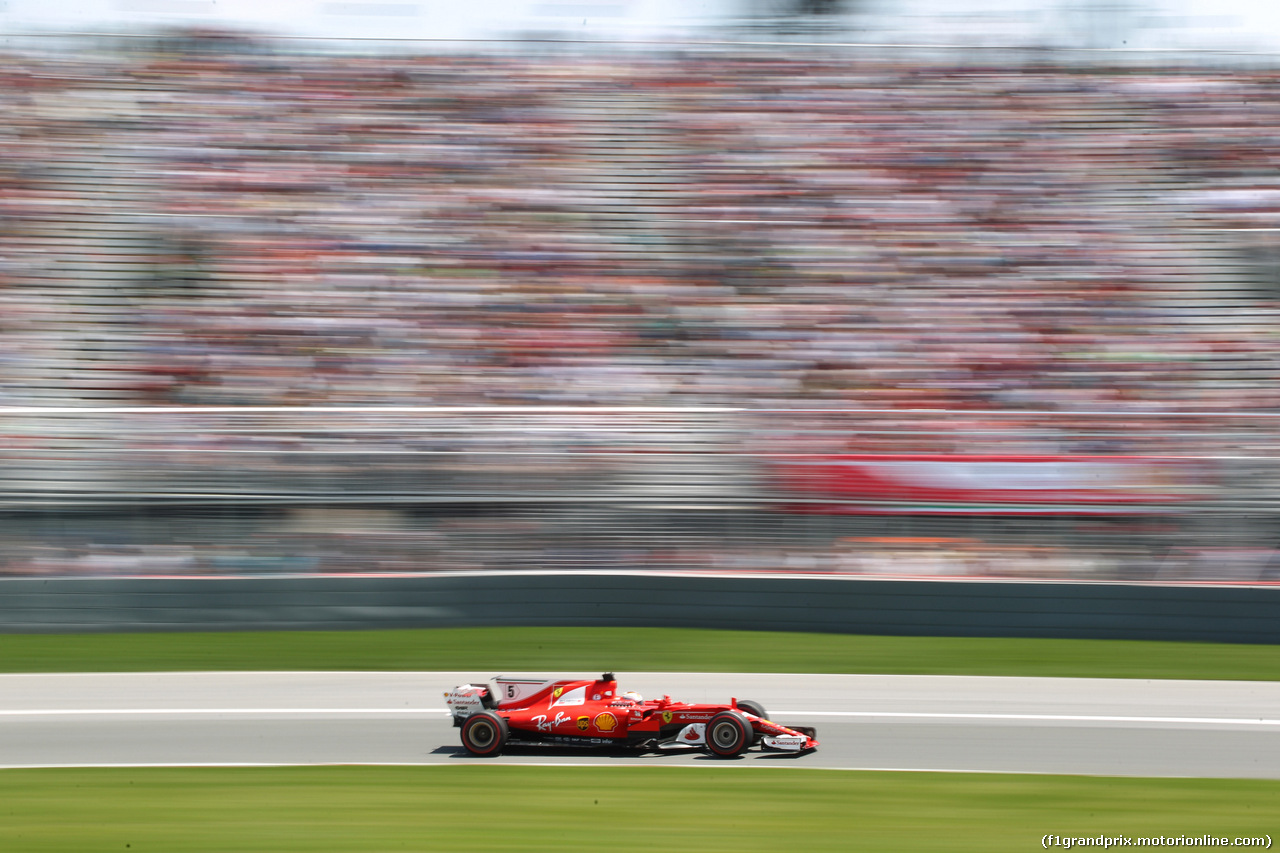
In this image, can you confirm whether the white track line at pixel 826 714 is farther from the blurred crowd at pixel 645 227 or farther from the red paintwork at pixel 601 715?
the blurred crowd at pixel 645 227

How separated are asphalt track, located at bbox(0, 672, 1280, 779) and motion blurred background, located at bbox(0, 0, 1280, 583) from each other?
1.10 meters

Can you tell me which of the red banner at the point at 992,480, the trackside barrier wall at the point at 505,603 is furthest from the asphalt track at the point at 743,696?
the red banner at the point at 992,480

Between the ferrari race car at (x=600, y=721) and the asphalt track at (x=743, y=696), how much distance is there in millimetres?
96

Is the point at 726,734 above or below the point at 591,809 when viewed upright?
above

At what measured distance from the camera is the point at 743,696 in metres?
7.78

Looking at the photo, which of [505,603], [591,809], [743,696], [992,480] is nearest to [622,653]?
[505,603]

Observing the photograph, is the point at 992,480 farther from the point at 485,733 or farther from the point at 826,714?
the point at 485,733

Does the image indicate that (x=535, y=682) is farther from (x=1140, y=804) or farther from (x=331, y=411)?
(x=331, y=411)

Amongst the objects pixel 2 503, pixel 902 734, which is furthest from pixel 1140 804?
pixel 2 503

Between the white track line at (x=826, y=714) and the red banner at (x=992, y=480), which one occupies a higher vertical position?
the red banner at (x=992, y=480)

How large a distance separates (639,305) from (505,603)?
12.2 feet

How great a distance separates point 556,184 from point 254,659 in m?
6.28

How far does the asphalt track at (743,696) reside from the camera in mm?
6207

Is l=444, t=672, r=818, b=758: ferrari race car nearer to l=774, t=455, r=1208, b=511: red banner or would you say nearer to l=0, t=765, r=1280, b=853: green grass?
l=0, t=765, r=1280, b=853: green grass
